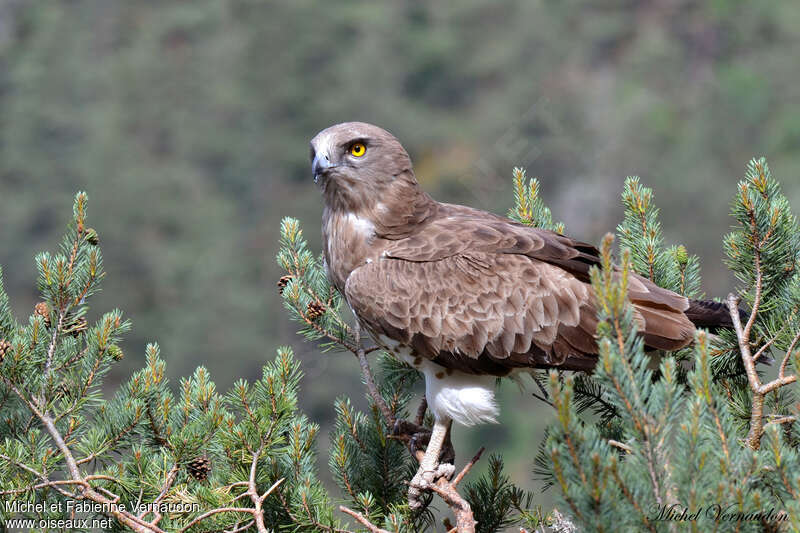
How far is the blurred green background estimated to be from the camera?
143 ft

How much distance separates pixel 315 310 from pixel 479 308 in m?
0.86

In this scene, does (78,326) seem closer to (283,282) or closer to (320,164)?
(283,282)

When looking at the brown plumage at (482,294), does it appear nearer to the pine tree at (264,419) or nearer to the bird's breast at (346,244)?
the bird's breast at (346,244)

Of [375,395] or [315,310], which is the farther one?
[315,310]

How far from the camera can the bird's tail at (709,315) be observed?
4.25m

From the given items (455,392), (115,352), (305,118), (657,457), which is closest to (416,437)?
(455,392)

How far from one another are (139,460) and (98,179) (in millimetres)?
47315

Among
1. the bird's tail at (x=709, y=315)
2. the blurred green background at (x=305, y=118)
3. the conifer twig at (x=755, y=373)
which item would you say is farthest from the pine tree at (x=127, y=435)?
the blurred green background at (x=305, y=118)

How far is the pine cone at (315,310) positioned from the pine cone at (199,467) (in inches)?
36.9

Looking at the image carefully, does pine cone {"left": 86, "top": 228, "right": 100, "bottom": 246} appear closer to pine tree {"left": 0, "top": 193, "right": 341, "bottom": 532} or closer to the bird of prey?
pine tree {"left": 0, "top": 193, "right": 341, "bottom": 532}

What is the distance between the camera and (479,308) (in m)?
4.48

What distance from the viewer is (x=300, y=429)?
3.89 metres
